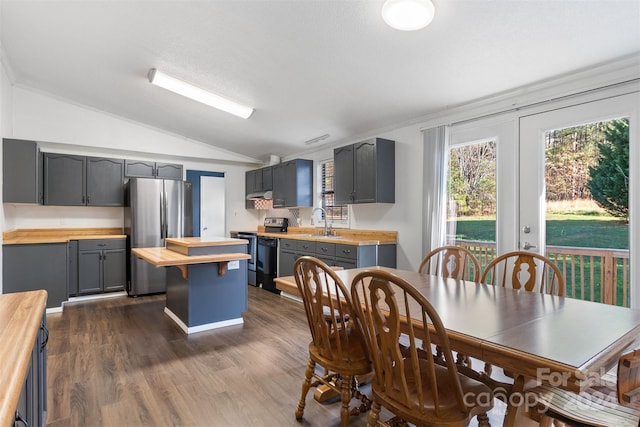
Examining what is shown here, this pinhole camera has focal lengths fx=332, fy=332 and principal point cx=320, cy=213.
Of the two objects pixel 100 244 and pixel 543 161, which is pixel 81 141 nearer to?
pixel 100 244

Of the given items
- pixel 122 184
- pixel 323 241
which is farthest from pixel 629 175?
pixel 122 184

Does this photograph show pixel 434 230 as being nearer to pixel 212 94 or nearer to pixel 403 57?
pixel 403 57

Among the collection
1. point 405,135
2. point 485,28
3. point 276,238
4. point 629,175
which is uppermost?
point 485,28

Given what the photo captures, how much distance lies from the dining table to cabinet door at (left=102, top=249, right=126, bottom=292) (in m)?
4.63

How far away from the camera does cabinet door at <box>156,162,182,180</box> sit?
5375mm

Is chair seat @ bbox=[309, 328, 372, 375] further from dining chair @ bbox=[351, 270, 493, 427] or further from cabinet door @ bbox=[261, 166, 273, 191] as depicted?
cabinet door @ bbox=[261, 166, 273, 191]

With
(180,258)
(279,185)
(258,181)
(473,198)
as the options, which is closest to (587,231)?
(473,198)

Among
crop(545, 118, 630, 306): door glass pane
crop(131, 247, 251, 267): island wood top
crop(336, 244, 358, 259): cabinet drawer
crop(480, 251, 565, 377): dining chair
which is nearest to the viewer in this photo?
crop(480, 251, 565, 377): dining chair

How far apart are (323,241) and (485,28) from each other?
2.81 m

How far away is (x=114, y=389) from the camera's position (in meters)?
2.24

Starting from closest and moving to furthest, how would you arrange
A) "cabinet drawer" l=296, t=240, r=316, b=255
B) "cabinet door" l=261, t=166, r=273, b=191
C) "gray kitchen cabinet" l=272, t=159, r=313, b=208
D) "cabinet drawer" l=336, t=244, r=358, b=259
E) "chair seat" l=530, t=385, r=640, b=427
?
"chair seat" l=530, t=385, r=640, b=427 < "cabinet drawer" l=336, t=244, r=358, b=259 < "cabinet drawer" l=296, t=240, r=316, b=255 < "gray kitchen cabinet" l=272, t=159, r=313, b=208 < "cabinet door" l=261, t=166, r=273, b=191

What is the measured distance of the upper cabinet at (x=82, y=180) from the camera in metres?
4.61

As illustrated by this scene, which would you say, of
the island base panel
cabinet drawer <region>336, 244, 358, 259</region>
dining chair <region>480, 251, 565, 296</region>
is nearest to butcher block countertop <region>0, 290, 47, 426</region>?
the island base panel

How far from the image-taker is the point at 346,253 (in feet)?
12.8
